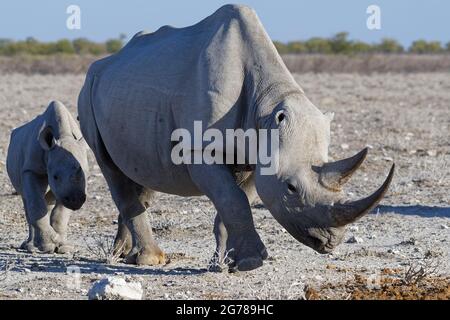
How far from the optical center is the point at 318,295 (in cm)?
810

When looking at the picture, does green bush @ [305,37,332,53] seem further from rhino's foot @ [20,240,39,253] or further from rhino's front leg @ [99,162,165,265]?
rhino's front leg @ [99,162,165,265]

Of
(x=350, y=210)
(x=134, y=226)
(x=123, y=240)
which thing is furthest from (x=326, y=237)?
(x=123, y=240)

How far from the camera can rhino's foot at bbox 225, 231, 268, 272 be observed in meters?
8.86

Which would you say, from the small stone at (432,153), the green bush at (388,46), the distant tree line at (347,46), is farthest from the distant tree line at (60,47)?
the small stone at (432,153)

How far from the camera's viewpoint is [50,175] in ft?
37.8

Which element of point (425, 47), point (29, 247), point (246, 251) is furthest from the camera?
point (425, 47)

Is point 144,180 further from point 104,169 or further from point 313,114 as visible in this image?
point 313,114

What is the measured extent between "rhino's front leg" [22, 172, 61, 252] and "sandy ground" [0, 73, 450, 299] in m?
0.18

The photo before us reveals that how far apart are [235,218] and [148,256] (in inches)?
58.7

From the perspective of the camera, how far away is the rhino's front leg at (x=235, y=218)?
8914 mm

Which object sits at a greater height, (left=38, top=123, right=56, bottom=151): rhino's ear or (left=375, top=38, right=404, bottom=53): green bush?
(left=38, top=123, right=56, bottom=151): rhino's ear

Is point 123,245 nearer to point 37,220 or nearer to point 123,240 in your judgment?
point 123,240

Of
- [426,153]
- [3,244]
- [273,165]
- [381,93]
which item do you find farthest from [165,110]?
[381,93]

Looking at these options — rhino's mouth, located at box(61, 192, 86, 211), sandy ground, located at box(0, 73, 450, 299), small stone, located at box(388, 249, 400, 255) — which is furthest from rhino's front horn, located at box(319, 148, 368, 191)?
rhino's mouth, located at box(61, 192, 86, 211)
